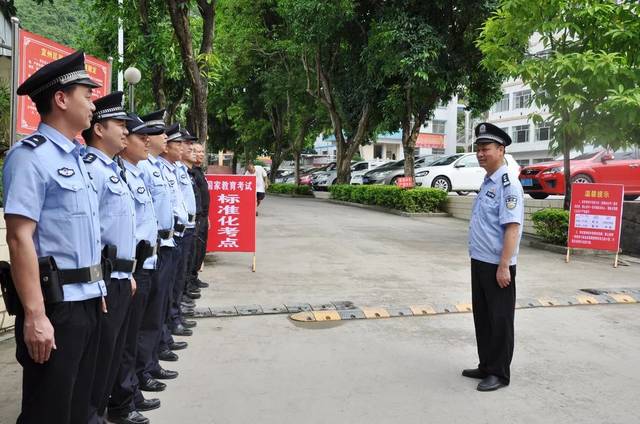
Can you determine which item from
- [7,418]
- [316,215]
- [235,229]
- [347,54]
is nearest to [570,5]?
[235,229]

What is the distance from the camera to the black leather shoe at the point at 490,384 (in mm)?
3949

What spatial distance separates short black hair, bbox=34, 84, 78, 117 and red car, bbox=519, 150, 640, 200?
13253 millimetres

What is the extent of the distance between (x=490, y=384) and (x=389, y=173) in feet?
63.4

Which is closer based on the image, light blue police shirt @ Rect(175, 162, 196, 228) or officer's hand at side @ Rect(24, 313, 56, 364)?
officer's hand at side @ Rect(24, 313, 56, 364)

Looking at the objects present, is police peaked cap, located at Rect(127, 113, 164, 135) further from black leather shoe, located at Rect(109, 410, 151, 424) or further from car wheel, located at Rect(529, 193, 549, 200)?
car wheel, located at Rect(529, 193, 549, 200)

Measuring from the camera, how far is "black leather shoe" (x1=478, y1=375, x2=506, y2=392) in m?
3.95

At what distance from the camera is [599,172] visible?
45.1ft

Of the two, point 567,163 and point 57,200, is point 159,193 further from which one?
point 567,163

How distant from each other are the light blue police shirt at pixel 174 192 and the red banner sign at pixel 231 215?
11.1 feet

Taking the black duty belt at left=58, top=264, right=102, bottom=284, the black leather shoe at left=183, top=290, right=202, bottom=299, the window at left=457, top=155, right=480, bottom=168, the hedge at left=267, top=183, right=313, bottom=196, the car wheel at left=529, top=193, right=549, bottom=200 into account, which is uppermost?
the window at left=457, top=155, right=480, bottom=168

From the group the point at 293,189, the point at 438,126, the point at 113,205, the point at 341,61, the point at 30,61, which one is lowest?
the point at 293,189

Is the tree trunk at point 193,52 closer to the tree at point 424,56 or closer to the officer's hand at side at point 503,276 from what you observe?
the officer's hand at side at point 503,276

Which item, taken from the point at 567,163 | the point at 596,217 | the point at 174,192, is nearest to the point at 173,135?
the point at 174,192

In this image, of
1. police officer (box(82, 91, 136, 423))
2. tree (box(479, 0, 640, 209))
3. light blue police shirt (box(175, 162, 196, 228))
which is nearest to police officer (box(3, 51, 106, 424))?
police officer (box(82, 91, 136, 423))
